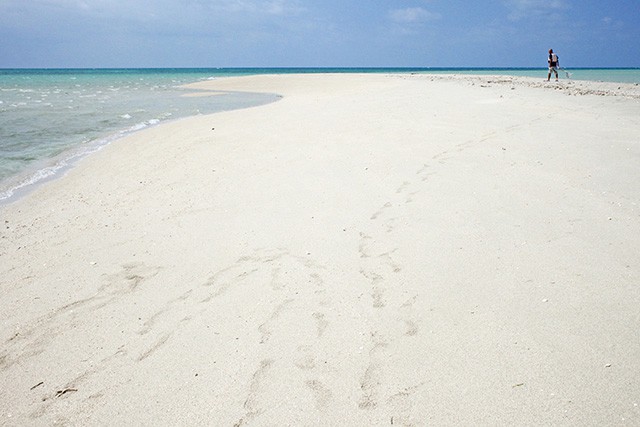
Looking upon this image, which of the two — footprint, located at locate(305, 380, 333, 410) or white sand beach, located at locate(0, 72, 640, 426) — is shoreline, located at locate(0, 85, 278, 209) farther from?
footprint, located at locate(305, 380, 333, 410)

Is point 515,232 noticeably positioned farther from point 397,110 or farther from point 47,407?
point 397,110

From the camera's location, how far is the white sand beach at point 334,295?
202 centimetres

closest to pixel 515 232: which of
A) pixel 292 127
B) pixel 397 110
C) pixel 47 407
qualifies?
pixel 47 407

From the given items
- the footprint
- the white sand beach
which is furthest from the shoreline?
the footprint

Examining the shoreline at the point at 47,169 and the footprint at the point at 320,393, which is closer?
the footprint at the point at 320,393

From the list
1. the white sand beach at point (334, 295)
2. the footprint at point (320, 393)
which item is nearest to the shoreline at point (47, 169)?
the white sand beach at point (334, 295)

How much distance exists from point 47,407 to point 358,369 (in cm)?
156

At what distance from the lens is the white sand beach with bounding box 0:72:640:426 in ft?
6.63

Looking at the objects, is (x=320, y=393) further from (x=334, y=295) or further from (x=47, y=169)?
(x=47, y=169)

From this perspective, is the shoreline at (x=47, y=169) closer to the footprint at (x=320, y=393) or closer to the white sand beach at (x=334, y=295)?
the white sand beach at (x=334, y=295)

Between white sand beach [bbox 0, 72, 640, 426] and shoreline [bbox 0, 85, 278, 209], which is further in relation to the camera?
shoreline [bbox 0, 85, 278, 209]

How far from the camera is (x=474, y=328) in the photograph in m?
2.41

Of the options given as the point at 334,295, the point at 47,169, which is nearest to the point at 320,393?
the point at 334,295

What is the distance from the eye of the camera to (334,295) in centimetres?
284
